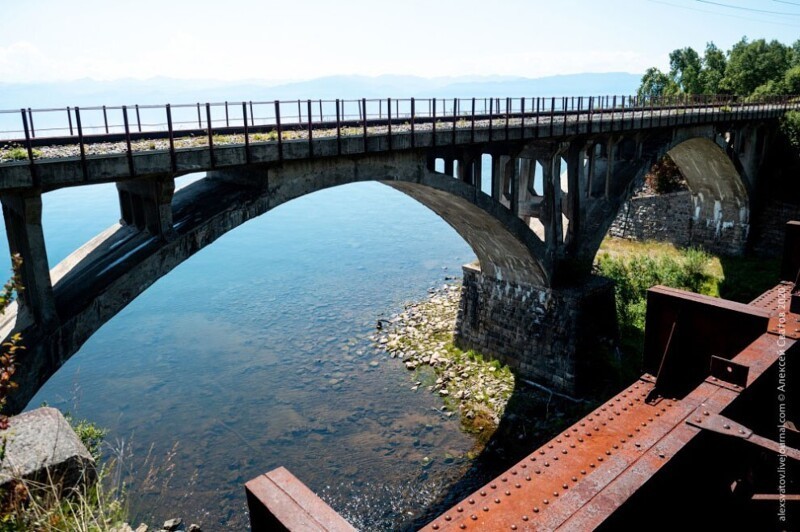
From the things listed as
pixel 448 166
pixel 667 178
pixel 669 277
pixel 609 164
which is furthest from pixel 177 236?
pixel 667 178

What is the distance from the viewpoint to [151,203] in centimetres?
1134

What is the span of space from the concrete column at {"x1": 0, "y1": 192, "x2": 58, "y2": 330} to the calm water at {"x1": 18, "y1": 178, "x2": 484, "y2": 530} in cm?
345

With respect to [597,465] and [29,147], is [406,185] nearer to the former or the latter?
[29,147]

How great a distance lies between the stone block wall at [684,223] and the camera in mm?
34938

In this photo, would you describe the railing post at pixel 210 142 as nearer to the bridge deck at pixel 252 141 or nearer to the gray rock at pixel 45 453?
the bridge deck at pixel 252 141

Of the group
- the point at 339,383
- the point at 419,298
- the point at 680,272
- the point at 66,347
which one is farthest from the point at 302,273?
the point at 66,347

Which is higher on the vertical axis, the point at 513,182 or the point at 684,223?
the point at 513,182

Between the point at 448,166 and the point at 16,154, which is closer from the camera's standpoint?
the point at 16,154

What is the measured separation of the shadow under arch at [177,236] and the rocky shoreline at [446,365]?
6.61 metres

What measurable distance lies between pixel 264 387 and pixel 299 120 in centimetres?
1095

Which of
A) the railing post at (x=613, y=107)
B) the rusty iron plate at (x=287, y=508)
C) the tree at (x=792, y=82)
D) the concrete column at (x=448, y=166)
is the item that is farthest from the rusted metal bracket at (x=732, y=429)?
the tree at (x=792, y=82)

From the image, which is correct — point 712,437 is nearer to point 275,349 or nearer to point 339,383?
point 339,383

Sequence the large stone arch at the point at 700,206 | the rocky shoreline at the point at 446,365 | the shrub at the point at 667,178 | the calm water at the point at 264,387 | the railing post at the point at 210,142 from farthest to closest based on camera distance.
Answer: the shrub at the point at 667,178 < the large stone arch at the point at 700,206 < the rocky shoreline at the point at 446,365 < the calm water at the point at 264,387 < the railing post at the point at 210,142

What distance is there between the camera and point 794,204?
111ft
